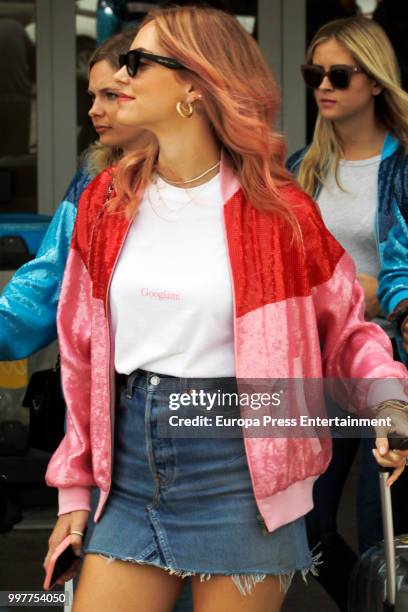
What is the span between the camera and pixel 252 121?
274 centimetres

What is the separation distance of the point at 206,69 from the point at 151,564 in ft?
3.23

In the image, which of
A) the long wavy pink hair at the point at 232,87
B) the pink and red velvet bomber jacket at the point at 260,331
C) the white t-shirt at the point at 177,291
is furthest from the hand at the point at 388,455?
the long wavy pink hair at the point at 232,87

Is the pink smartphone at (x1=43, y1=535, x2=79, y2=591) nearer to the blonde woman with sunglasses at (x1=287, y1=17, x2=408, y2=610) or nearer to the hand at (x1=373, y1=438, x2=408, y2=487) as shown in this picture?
the hand at (x1=373, y1=438, x2=408, y2=487)

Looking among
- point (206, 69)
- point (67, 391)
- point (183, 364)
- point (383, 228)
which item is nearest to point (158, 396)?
point (183, 364)

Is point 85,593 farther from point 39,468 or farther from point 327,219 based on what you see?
point 39,468

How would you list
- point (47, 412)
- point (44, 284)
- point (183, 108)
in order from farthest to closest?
point (47, 412), point (44, 284), point (183, 108)

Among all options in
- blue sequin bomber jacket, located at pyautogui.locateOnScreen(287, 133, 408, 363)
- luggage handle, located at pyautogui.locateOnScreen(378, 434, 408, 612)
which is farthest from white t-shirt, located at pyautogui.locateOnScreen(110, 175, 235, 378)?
blue sequin bomber jacket, located at pyautogui.locateOnScreen(287, 133, 408, 363)


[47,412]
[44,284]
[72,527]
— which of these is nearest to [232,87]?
[44,284]

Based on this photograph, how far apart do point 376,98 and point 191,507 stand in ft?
A: 6.39

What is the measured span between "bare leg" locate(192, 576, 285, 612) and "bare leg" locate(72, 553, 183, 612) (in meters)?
0.07

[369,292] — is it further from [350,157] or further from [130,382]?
[130,382]

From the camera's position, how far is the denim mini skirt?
2.66 m

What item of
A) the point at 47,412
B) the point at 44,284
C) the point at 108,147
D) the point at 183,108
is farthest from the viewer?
the point at 108,147

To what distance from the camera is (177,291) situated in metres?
2.66
